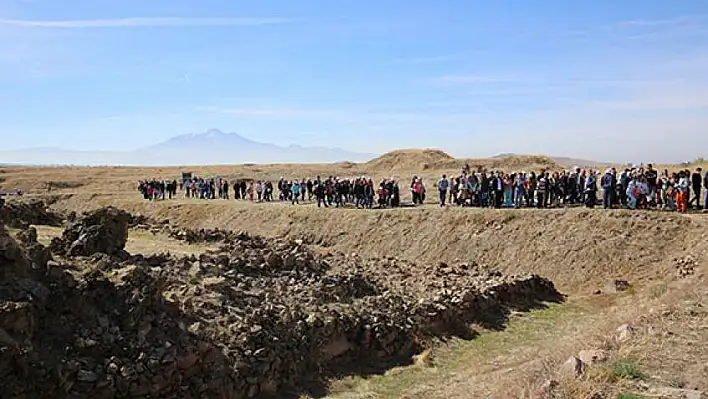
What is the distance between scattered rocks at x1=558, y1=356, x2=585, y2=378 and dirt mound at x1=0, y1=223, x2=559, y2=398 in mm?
5405

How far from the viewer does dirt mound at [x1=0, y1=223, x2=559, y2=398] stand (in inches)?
398

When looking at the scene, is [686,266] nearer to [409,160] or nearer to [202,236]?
[202,236]

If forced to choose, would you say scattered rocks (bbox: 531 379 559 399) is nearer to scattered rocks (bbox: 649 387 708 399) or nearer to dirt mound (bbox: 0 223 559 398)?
scattered rocks (bbox: 649 387 708 399)

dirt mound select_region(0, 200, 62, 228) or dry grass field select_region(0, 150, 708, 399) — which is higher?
dirt mound select_region(0, 200, 62, 228)

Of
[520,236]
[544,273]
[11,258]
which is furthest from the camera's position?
[520,236]

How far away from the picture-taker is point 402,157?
5969cm

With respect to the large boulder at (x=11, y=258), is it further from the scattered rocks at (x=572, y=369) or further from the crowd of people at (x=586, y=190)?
the crowd of people at (x=586, y=190)

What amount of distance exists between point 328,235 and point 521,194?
26.8 feet

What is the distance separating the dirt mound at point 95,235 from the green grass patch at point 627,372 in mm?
10631

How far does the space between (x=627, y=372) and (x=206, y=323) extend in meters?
7.30

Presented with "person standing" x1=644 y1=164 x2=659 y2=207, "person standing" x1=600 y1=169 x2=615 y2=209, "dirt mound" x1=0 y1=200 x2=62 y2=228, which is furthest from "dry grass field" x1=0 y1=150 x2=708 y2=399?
"dirt mound" x1=0 y1=200 x2=62 y2=228

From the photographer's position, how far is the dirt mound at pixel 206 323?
1012 centimetres

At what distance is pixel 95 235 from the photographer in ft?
48.8

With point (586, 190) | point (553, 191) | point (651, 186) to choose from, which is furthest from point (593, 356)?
point (553, 191)
